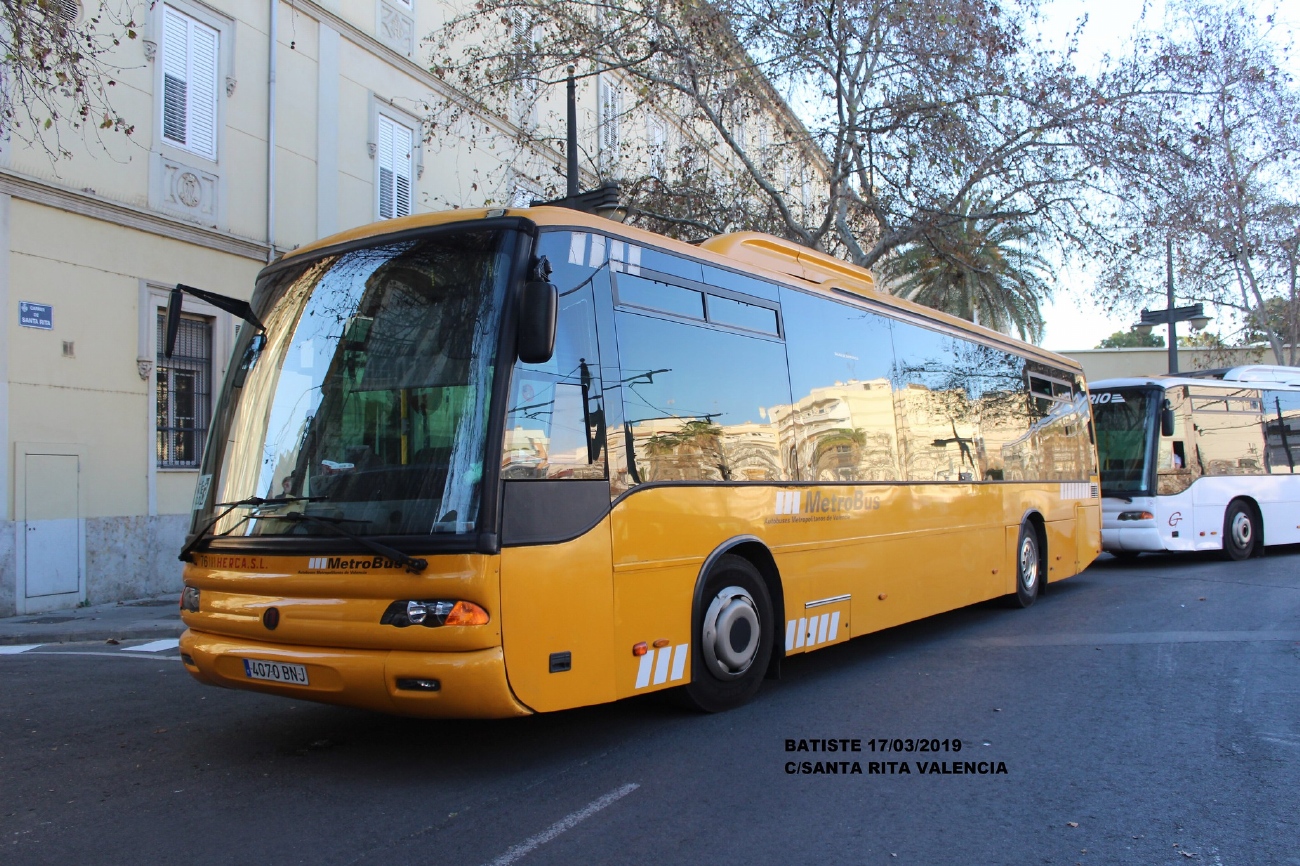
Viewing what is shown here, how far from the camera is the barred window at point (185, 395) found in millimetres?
14180

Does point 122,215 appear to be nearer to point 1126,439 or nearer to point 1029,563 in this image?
point 1029,563

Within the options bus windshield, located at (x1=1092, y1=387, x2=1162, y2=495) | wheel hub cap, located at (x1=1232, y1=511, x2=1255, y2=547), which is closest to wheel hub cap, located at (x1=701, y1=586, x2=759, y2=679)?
bus windshield, located at (x1=1092, y1=387, x2=1162, y2=495)

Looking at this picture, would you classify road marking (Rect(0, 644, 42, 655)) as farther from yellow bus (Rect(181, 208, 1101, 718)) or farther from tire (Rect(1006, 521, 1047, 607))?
tire (Rect(1006, 521, 1047, 607))

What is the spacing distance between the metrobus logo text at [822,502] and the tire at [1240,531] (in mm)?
10800

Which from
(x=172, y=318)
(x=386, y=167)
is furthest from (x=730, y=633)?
(x=386, y=167)

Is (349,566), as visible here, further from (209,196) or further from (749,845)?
(209,196)

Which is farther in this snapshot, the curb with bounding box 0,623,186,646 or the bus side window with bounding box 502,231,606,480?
the curb with bounding box 0,623,186,646

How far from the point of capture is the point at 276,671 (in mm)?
5117

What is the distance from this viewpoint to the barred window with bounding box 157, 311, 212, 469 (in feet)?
46.5

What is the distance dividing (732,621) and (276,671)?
2698 millimetres

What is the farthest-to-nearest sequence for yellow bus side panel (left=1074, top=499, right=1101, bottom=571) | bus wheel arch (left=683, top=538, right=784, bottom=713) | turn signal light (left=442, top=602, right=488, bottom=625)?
yellow bus side panel (left=1074, top=499, right=1101, bottom=571) < bus wheel arch (left=683, top=538, right=784, bottom=713) < turn signal light (left=442, top=602, right=488, bottom=625)

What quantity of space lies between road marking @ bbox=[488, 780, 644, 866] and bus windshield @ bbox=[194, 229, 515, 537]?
1.39m

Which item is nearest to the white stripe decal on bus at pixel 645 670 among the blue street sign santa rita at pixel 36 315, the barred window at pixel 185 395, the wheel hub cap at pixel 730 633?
the wheel hub cap at pixel 730 633

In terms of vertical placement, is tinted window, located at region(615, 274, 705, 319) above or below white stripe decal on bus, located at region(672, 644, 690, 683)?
above
